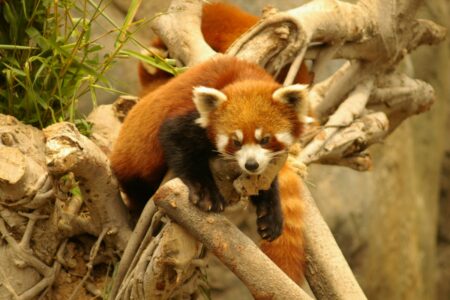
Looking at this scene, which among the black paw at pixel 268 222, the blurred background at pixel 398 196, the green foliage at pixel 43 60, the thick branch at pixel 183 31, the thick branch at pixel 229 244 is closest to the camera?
the thick branch at pixel 229 244

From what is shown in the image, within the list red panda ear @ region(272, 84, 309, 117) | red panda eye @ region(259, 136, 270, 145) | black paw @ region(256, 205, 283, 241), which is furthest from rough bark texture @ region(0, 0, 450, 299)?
red panda ear @ region(272, 84, 309, 117)

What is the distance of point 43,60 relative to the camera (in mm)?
3008

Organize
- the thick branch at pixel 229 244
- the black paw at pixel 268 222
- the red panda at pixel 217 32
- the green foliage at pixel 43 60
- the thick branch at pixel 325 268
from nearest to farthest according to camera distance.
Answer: the thick branch at pixel 229 244 → the black paw at pixel 268 222 → the thick branch at pixel 325 268 → the green foliage at pixel 43 60 → the red panda at pixel 217 32

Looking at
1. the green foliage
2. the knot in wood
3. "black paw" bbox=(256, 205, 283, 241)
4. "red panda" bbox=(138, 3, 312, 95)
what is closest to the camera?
"black paw" bbox=(256, 205, 283, 241)

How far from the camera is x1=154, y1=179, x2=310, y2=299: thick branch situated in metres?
2.33

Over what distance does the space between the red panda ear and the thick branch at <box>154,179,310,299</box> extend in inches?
17.3

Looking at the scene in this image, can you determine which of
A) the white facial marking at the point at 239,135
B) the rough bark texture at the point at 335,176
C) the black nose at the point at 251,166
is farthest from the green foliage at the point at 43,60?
the black nose at the point at 251,166

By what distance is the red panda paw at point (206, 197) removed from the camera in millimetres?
2350

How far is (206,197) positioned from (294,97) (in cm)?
46

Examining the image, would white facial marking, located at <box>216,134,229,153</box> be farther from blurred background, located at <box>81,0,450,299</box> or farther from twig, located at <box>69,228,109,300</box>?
blurred background, located at <box>81,0,450,299</box>

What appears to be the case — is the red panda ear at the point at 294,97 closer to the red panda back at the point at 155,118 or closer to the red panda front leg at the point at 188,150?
the red panda back at the point at 155,118

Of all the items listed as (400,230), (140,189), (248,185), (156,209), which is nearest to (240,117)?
(248,185)

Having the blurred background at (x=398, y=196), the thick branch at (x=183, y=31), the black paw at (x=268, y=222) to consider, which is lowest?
the blurred background at (x=398, y=196)

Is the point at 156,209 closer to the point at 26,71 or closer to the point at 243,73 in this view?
the point at 243,73
